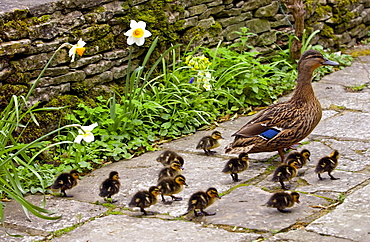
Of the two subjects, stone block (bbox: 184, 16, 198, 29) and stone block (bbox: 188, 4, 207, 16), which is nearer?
stone block (bbox: 184, 16, 198, 29)

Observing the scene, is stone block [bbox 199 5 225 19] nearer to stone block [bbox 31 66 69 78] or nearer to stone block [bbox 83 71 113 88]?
stone block [bbox 83 71 113 88]

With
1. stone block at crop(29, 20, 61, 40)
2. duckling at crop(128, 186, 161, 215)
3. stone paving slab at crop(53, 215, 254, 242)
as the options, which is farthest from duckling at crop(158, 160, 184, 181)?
stone block at crop(29, 20, 61, 40)

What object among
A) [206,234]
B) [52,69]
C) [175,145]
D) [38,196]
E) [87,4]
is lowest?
[206,234]

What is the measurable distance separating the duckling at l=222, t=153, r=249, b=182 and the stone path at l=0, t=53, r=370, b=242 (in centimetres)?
10

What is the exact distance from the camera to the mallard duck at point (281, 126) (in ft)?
18.0

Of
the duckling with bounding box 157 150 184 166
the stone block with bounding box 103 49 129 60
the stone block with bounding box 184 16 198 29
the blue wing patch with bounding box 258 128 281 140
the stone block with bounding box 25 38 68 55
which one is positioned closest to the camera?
the blue wing patch with bounding box 258 128 281 140

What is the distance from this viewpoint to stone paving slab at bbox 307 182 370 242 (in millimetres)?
3898

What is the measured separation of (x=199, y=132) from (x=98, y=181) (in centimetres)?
185

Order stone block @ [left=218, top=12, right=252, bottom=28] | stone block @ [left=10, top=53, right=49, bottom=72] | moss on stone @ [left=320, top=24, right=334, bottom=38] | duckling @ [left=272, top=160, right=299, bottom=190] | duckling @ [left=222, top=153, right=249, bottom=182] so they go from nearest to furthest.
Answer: duckling @ [left=272, top=160, right=299, bottom=190] < duckling @ [left=222, top=153, right=249, bottom=182] < stone block @ [left=10, top=53, right=49, bottom=72] < stone block @ [left=218, top=12, right=252, bottom=28] < moss on stone @ [left=320, top=24, right=334, bottom=38]

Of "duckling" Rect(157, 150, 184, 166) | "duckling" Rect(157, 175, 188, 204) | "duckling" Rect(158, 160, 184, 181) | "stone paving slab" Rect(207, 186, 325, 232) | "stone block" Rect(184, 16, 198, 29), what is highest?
"stone block" Rect(184, 16, 198, 29)

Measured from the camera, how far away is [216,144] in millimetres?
6027

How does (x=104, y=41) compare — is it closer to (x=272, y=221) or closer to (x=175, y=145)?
(x=175, y=145)

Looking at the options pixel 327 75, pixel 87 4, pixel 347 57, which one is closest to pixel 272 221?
pixel 87 4

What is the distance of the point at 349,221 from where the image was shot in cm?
411
